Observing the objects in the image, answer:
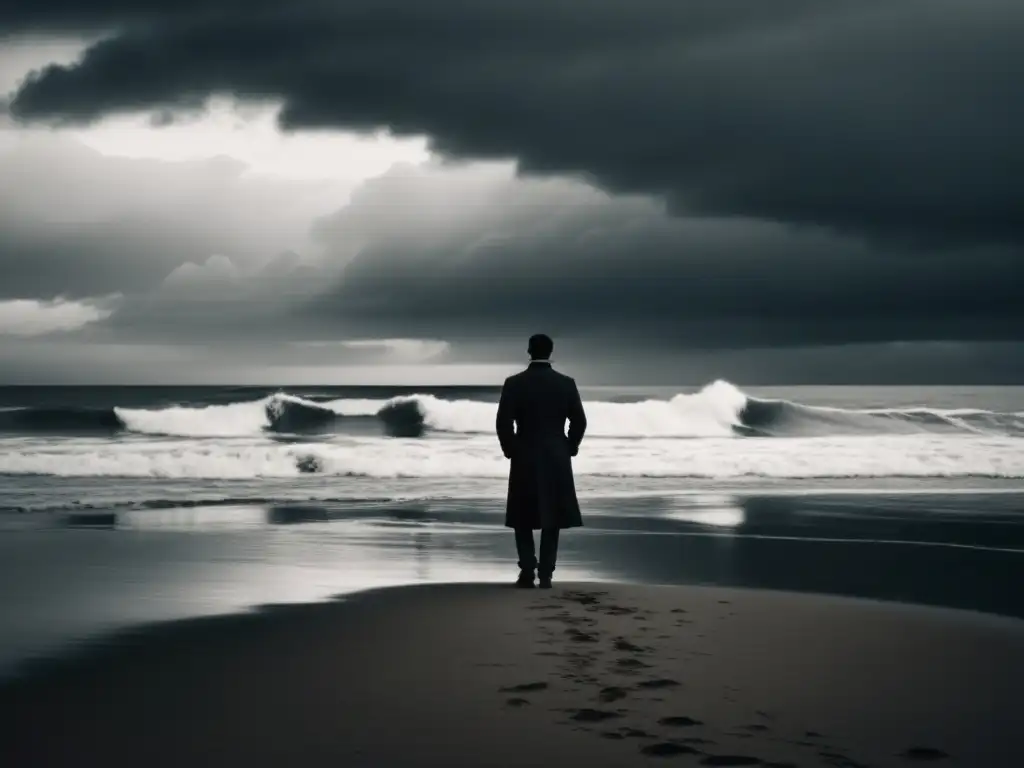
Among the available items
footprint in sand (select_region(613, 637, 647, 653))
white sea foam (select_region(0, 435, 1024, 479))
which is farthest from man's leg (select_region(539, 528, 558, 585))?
white sea foam (select_region(0, 435, 1024, 479))

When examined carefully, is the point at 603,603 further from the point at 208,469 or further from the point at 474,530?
the point at 208,469

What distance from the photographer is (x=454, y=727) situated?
5.05 m

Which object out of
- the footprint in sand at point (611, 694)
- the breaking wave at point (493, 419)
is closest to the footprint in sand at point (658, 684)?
the footprint in sand at point (611, 694)

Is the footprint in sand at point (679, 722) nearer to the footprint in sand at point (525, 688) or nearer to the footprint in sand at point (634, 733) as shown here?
the footprint in sand at point (634, 733)

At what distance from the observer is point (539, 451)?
9211mm

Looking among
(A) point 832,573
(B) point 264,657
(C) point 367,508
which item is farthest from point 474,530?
(B) point 264,657

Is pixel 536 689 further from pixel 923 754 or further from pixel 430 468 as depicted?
pixel 430 468

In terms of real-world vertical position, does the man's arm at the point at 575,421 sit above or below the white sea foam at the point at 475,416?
above

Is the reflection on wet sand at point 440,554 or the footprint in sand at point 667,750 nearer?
the footprint in sand at point 667,750

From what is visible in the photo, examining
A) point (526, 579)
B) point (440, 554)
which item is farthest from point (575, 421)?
point (440, 554)

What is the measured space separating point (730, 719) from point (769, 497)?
13.7 m

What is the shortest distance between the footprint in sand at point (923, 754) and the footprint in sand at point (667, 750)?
82 cm

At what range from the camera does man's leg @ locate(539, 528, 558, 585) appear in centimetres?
913

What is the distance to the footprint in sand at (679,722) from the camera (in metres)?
5.01
